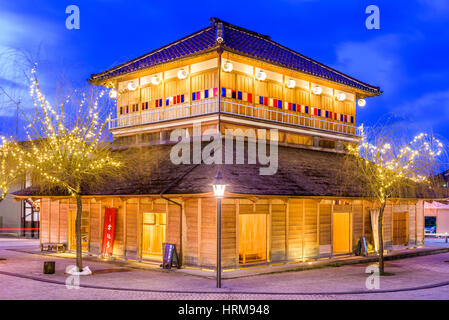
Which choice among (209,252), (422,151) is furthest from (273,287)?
(422,151)

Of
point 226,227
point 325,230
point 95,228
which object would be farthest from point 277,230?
point 95,228

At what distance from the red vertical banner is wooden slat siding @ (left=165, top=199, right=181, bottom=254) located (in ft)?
13.1

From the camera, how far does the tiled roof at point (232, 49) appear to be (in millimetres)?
24031

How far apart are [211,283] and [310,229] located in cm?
787

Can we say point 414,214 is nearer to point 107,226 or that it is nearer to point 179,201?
point 179,201

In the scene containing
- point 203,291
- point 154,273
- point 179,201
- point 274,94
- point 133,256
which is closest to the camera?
point 203,291

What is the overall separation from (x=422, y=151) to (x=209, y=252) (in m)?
10.4

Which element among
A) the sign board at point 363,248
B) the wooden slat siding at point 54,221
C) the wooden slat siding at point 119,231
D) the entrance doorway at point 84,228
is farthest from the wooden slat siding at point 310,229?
the wooden slat siding at point 54,221

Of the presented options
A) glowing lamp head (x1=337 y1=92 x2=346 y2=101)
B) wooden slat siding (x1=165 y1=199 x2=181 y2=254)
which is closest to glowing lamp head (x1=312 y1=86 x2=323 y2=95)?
glowing lamp head (x1=337 y1=92 x2=346 y2=101)

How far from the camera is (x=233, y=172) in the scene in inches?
805

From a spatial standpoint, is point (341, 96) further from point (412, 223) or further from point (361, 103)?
point (412, 223)

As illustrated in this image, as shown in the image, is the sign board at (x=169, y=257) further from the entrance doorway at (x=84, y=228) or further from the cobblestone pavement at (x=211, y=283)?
the entrance doorway at (x=84, y=228)

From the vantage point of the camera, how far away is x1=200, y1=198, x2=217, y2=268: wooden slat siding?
19.7 meters

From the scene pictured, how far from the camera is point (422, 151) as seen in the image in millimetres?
20469
